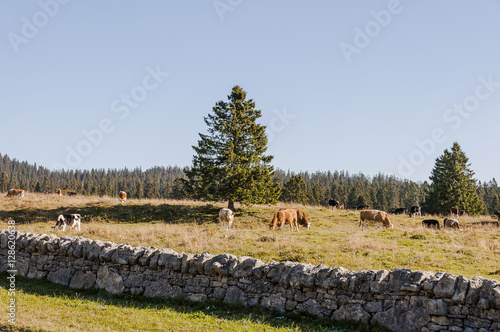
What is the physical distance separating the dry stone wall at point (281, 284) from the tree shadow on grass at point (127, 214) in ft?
56.1

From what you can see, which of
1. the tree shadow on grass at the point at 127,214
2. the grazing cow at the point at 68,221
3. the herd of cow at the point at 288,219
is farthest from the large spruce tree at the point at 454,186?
the grazing cow at the point at 68,221

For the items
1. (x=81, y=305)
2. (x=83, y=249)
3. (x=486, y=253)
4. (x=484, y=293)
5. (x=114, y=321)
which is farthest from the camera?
(x=486, y=253)

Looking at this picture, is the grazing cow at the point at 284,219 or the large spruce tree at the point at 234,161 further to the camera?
the large spruce tree at the point at 234,161

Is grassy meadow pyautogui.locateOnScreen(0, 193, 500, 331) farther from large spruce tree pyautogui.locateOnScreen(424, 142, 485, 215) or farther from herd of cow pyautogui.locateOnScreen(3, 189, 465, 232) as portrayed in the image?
large spruce tree pyautogui.locateOnScreen(424, 142, 485, 215)

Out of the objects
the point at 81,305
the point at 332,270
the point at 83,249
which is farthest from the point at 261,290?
the point at 83,249

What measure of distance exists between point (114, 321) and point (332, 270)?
17.3 feet

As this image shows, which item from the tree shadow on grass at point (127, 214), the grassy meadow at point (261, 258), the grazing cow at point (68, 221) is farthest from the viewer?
the tree shadow on grass at point (127, 214)

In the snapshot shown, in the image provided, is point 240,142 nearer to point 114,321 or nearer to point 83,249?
A: point 83,249

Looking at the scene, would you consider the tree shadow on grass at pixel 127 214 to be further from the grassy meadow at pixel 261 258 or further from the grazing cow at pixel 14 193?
the grazing cow at pixel 14 193

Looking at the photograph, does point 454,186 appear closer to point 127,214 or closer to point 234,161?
point 234,161

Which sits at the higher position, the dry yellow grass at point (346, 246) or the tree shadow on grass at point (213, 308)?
the dry yellow grass at point (346, 246)

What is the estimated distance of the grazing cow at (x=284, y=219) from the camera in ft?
75.3

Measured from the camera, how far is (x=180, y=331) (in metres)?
7.91

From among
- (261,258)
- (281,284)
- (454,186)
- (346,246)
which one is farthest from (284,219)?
(454,186)
